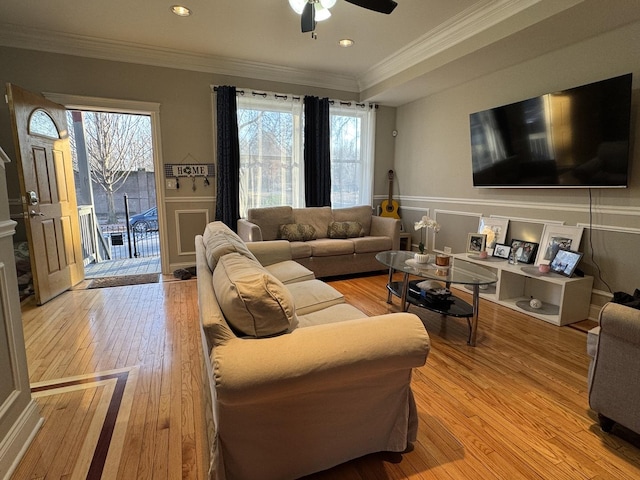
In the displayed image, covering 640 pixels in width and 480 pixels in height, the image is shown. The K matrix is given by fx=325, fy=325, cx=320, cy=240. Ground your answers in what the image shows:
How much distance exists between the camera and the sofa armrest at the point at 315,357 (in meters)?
0.99

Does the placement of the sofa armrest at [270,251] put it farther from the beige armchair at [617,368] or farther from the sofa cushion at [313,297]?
the beige armchair at [617,368]

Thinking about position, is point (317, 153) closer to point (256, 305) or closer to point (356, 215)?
point (356, 215)

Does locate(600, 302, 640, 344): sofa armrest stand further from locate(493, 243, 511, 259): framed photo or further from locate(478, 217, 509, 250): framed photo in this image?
locate(478, 217, 509, 250): framed photo

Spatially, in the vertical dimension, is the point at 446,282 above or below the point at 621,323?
below

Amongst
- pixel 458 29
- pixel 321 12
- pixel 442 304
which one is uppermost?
pixel 458 29

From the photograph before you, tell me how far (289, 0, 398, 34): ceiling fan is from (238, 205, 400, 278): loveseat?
83.9 inches

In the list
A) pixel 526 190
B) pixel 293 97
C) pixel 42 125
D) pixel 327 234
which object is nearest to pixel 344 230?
pixel 327 234

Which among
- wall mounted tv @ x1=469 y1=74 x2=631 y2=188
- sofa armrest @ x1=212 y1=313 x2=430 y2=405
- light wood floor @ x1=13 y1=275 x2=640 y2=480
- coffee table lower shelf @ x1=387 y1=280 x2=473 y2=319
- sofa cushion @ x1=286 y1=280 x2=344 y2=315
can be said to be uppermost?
wall mounted tv @ x1=469 y1=74 x2=631 y2=188

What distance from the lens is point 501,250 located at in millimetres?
3570

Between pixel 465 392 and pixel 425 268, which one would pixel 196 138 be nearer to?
pixel 425 268

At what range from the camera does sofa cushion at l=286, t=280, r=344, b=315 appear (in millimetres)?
1989

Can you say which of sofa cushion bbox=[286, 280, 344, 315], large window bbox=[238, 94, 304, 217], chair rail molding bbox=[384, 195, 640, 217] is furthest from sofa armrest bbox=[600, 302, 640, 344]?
large window bbox=[238, 94, 304, 217]

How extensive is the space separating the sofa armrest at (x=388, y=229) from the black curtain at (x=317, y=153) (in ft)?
2.73

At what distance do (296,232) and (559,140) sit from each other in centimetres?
291
